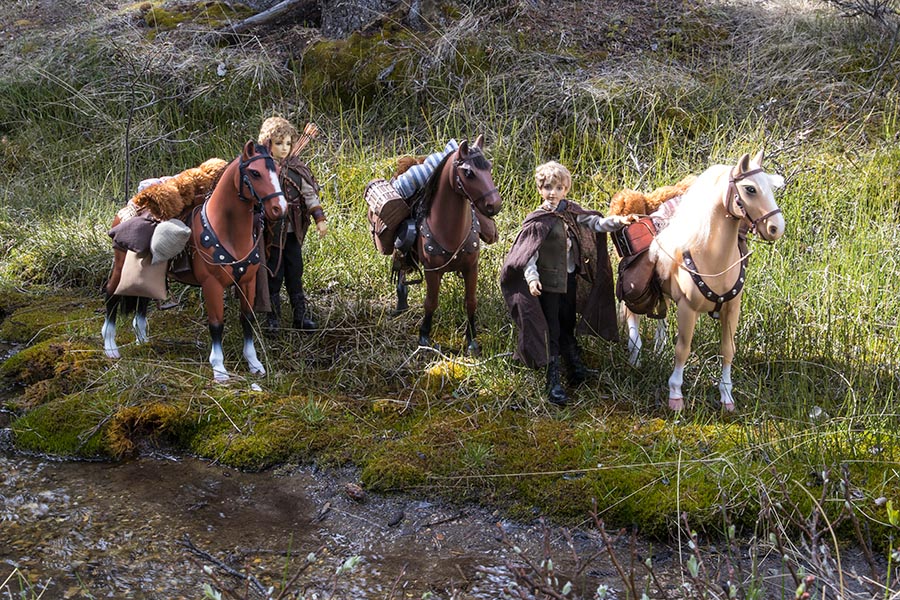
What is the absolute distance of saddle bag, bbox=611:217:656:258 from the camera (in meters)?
4.67

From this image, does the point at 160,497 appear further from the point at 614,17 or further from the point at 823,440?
the point at 614,17

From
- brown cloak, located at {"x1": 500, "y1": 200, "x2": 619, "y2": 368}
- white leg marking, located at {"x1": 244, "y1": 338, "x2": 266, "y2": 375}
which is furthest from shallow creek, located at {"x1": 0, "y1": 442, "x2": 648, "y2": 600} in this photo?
brown cloak, located at {"x1": 500, "y1": 200, "x2": 619, "y2": 368}

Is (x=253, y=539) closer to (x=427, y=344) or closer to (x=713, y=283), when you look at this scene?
(x=427, y=344)

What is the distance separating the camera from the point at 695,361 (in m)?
5.02

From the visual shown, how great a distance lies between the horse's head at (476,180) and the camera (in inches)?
181

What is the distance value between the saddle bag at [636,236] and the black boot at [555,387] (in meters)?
0.71

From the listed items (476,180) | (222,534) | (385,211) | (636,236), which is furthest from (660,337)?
(222,534)

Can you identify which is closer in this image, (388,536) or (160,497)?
(388,536)

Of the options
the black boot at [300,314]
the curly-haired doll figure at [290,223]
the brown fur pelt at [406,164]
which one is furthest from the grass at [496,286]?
the brown fur pelt at [406,164]

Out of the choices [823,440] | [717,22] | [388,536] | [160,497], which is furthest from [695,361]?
[717,22]

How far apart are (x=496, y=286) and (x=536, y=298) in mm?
1181

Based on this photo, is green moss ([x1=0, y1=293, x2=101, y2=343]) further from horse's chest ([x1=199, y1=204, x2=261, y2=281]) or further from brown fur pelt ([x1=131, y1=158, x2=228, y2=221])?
horse's chest ([x1=199, y1=204, x2=261, y2=281])

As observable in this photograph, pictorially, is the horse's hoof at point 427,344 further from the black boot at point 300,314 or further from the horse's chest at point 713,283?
the horse's chest at point 713,283

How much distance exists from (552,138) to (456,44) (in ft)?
4.84
